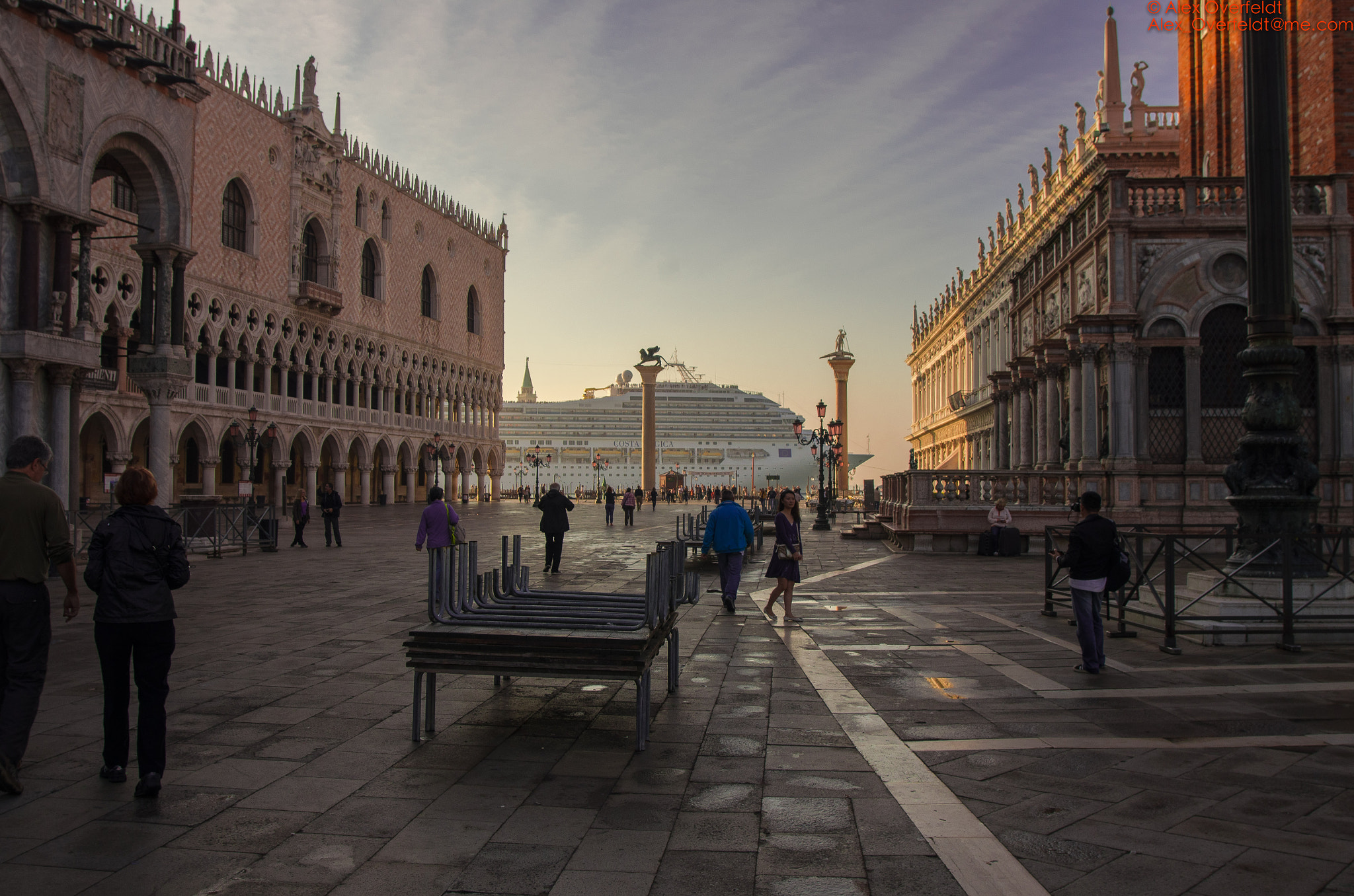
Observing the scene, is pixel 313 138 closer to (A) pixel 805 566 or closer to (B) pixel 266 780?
(A) pixel 805 566

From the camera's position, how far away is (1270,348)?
7.53 m

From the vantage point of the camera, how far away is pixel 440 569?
5.06 m

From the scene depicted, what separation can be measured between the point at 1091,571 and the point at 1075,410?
1242 centimetres

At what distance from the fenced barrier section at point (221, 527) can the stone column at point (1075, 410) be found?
51.9ft

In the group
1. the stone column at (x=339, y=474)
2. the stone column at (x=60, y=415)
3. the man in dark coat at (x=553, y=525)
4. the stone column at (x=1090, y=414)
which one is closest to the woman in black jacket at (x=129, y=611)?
the man in dark coat at (x=553, y=525)

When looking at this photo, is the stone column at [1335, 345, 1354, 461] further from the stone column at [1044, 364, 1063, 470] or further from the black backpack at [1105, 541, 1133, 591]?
the black backpack at [1105, 541, 1133, 591]

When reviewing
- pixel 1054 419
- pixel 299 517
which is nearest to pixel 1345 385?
pixel 1054 419

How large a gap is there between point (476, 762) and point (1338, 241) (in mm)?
18146

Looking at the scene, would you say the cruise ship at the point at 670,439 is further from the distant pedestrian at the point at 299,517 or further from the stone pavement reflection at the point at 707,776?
the stone pavement reflection at the point at 707,776

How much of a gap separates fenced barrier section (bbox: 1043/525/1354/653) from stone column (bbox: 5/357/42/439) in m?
13.7

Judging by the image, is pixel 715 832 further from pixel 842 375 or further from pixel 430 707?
pixel 842 375

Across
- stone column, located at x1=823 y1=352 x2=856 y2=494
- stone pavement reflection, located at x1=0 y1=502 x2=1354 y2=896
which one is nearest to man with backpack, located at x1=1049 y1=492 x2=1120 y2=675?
stone pavement reflection, located at x1=0 y1=502 x2=1354 y2=896

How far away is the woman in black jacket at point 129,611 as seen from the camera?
3932 mm

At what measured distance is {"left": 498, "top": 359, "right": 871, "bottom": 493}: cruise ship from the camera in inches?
3501
